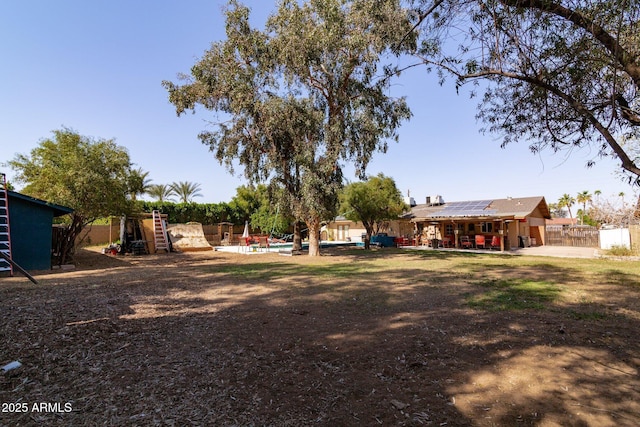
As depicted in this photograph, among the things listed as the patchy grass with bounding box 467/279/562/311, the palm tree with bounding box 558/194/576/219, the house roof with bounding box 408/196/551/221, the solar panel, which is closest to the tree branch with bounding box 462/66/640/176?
the patchy grass with bounding box 467/279/562/311

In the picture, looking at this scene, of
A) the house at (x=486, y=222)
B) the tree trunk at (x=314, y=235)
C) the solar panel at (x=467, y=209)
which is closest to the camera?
the tree trunk at (x=314, y=235)

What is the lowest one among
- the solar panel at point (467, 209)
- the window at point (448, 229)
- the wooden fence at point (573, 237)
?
the wooden fence at point (573, 237)

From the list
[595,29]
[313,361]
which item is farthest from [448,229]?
[313,361]

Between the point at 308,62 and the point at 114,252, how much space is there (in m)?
16.2

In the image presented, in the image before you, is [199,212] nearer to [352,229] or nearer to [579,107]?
[352,229]

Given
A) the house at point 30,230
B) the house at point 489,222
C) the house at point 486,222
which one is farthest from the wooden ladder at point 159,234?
the house at point 489,222

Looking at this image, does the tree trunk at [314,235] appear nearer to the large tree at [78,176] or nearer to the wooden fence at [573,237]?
the large tree at [78,176]

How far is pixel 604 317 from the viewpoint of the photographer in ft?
19.6

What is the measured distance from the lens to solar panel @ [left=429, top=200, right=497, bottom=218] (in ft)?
92.8

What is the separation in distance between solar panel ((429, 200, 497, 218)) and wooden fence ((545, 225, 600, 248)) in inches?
246

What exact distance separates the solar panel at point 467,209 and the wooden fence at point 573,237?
6.24 meters

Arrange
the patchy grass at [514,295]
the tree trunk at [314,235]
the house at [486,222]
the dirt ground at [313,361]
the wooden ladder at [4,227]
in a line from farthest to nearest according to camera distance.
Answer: the house at [486,222]
the tree trunk at [314,235]
the wooden ladder at [4,227]
the patchy grass at [514,295]
the dirt ground at [313,361]

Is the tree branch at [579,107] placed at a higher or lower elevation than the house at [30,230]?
higher

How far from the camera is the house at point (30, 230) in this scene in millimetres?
11828
